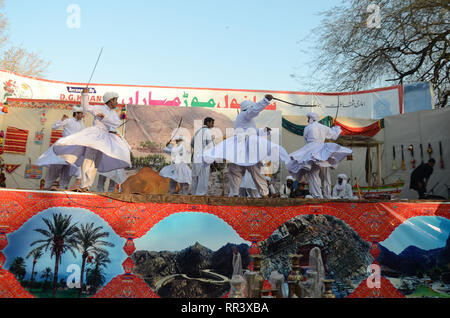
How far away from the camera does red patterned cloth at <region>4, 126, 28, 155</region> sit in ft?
34.8

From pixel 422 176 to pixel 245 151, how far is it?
5.18m

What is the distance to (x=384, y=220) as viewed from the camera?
555 centimetres

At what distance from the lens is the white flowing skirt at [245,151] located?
21.9 ft

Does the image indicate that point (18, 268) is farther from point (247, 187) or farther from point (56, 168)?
point (247, 187)

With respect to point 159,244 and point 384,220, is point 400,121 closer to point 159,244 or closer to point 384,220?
point 384,220

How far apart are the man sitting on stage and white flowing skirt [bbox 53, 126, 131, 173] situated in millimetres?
6746

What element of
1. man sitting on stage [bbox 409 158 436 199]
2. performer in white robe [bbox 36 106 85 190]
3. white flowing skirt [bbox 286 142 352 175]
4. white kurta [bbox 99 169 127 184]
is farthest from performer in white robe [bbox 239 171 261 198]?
man sitting on stage [bbox 409 158 436 199]

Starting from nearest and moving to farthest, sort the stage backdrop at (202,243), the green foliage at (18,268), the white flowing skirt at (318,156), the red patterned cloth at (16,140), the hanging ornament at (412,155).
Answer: the green foliage at (18,268) → the stage backdrop at (202,243) → the white flowing skirt at (318,156) → the hanging ornament at (412,155) → the red patterned cloth at (16,140)

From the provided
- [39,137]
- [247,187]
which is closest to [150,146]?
[39,137]

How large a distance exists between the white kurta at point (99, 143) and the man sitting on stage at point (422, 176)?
266 inches

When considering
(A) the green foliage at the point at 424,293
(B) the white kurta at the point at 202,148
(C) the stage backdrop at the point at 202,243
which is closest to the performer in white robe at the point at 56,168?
(C) the stage backdrop at the point at 202,243

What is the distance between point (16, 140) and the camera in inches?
420

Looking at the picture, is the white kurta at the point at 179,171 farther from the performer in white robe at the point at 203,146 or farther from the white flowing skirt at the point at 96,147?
the white flowing skirt at the point at 96,147
